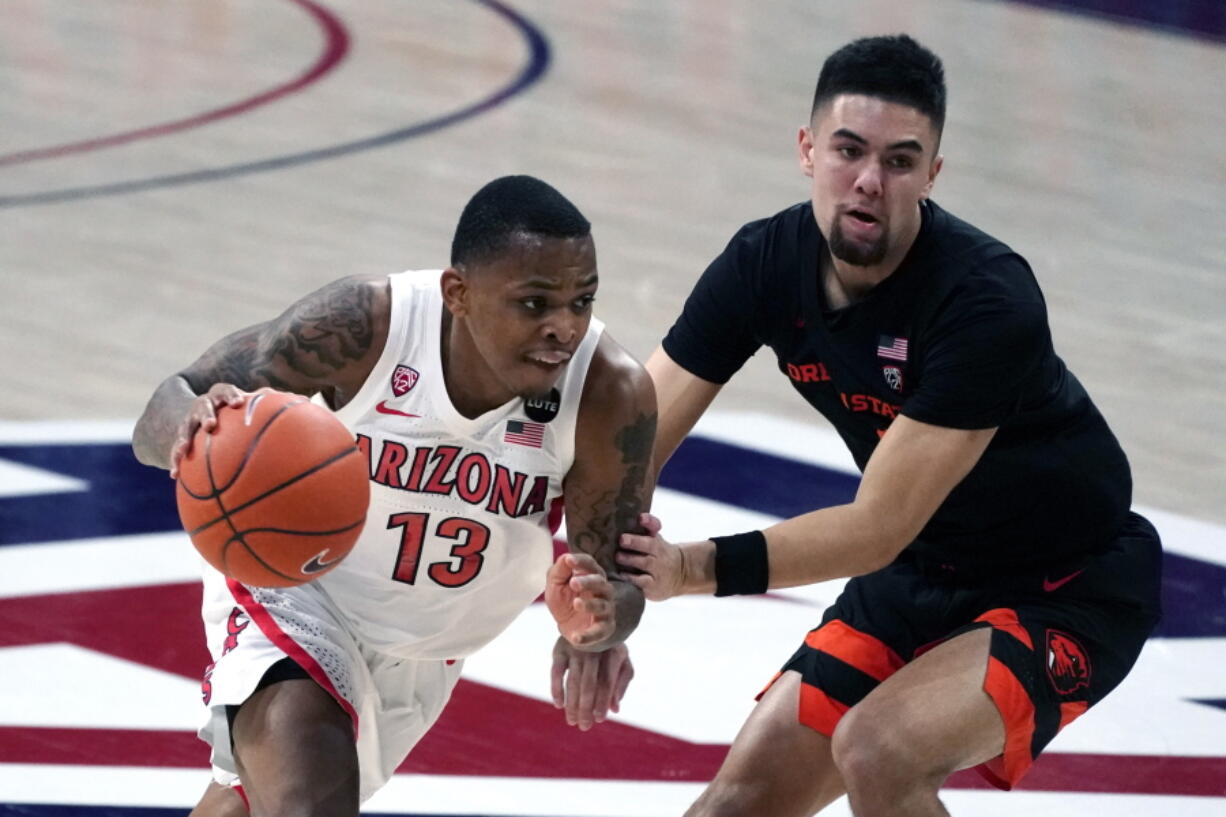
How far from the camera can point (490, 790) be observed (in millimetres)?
5477

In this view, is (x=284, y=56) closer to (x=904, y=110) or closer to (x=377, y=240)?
(x=377, y=240)

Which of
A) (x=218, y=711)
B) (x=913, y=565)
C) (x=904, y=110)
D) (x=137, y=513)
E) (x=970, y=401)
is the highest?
(x=904, y=110)

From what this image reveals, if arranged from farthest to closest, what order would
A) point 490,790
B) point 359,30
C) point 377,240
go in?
point 359,30 < point 377,240 < point 490,790

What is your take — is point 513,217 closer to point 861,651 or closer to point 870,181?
point 870,181

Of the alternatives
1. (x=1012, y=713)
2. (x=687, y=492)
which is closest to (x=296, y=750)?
(x=1012, y=713)

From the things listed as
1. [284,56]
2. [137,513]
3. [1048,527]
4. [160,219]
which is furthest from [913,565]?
[284,56]

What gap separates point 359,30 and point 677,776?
33.8 ft

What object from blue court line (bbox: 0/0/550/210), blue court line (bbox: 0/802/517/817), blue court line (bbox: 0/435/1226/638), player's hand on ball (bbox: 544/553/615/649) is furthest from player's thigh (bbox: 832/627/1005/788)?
blue court line (bbox: 0/0/550/210)

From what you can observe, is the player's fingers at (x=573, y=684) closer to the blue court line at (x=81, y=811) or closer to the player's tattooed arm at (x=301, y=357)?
the player's tattooed arm at (x=301, y=357)

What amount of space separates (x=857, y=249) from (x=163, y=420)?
1.52 m

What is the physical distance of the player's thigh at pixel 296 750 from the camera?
4.06 m

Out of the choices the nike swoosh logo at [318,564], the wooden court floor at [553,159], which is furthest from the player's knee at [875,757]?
the wooden court floor at [553,159]

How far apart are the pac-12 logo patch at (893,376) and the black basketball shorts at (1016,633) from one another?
51 centimetres

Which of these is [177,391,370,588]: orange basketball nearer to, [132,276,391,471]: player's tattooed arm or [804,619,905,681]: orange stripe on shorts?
[132,276,391,471]: player's tattooed arm
